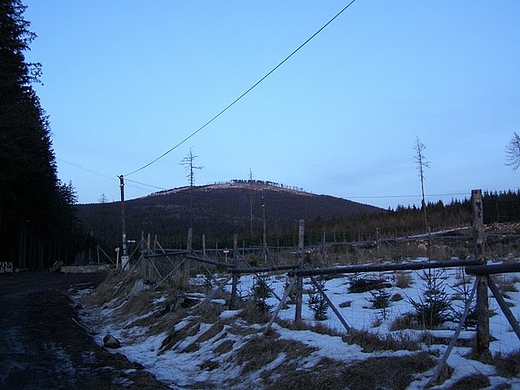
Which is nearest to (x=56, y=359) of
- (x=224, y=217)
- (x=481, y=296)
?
(x=481, y=296)

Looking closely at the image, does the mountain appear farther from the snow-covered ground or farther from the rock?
the rock

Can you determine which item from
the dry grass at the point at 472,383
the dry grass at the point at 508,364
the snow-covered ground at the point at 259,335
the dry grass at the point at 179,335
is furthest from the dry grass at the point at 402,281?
the dry grass at the point at 472,383

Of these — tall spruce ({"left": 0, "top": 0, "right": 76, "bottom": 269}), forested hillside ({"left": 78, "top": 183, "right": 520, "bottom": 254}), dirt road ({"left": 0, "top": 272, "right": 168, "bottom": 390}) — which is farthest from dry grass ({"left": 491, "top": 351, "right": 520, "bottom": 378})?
forested hillside ({"left": 78, "top": 183, "right": 520, "bottom": 254})

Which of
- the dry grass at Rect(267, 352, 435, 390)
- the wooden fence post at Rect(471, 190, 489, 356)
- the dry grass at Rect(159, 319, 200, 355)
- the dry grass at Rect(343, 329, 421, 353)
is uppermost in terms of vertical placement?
the wooden fence post at Rect(471, 190, 489, 356)

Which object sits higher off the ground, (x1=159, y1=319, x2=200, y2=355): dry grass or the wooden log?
the wooden log

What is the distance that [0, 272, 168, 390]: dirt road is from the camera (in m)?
7.54

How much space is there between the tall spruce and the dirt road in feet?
56.9

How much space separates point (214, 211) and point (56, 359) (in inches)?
4336

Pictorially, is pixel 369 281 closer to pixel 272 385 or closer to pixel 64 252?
pixel 272 385

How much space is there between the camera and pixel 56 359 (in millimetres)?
9219

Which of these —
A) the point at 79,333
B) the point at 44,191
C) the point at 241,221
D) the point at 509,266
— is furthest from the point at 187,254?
the point at 241,221

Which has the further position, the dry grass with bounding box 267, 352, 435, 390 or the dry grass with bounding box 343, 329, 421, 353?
the dry grass with bounding box 343, 329, 421, 353

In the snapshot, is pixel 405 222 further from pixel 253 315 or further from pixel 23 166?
pixel 253 315

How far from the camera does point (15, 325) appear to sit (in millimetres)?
12992
